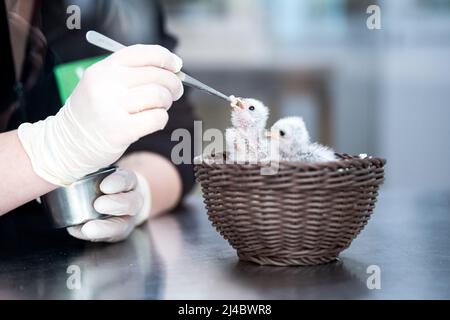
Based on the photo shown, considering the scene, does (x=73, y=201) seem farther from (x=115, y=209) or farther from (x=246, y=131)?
(x=246, y=131)

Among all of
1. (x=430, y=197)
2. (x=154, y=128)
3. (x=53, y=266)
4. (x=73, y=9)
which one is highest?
(x=73, y=9)

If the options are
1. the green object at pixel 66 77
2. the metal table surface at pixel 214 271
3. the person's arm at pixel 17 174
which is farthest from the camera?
the green object at pixel 66 77

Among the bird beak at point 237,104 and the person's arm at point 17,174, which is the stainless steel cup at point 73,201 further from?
the bird beak at point 237,104

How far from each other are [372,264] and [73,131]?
58 centimetres

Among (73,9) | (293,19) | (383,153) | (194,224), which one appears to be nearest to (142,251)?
(194,224)

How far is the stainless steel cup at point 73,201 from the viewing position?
1.38 metres

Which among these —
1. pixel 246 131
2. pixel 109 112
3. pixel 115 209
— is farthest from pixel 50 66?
pixel 246 131

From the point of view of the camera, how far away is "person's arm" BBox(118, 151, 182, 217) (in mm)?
1937

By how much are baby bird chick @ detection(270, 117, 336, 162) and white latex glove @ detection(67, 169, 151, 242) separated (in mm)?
406

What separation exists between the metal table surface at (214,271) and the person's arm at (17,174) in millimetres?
126

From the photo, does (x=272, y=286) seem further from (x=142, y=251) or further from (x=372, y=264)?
(x=142, y=251)

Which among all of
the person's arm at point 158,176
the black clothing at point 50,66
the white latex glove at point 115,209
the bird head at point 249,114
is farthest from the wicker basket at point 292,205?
the person's arm at point 158,176

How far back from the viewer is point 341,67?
15.2ft
